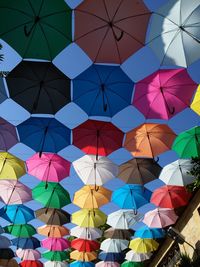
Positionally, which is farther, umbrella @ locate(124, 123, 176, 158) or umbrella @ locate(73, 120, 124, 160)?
umbrella @ locate(124, 123, 176, 158)

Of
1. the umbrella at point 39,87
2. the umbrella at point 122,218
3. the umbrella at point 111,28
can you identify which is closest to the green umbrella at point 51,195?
the umbrella at point 122,218

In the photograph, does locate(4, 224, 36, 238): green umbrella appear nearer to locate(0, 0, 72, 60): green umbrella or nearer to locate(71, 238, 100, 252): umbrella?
locate(71, 238, 100, 252): umbrella

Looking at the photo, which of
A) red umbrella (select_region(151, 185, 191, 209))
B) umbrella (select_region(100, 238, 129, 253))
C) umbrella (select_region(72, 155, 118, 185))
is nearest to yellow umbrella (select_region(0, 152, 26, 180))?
umbrella (select_region(72, 155, 118, 185))

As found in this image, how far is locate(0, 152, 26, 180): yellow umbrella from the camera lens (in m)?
11.9

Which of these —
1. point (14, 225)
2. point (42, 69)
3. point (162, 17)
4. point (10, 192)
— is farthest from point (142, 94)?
point (14, 225)

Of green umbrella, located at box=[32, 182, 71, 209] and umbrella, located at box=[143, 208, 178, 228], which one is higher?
green umbrella, located at box=[32, 182, 71, 209]

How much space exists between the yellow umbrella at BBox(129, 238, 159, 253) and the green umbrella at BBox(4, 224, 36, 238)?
5688 mm

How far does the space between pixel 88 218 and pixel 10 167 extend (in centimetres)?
498

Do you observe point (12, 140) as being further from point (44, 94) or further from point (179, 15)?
point (179, 15)

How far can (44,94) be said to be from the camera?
9.51 meters

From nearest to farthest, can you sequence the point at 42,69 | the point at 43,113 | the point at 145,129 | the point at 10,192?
the point at 42,69 → the point at 43,113 → the point at 145,129 → the point at 10,192

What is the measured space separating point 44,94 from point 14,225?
9408 millimetres

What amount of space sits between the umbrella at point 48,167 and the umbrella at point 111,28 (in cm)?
529

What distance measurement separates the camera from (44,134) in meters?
10.9
